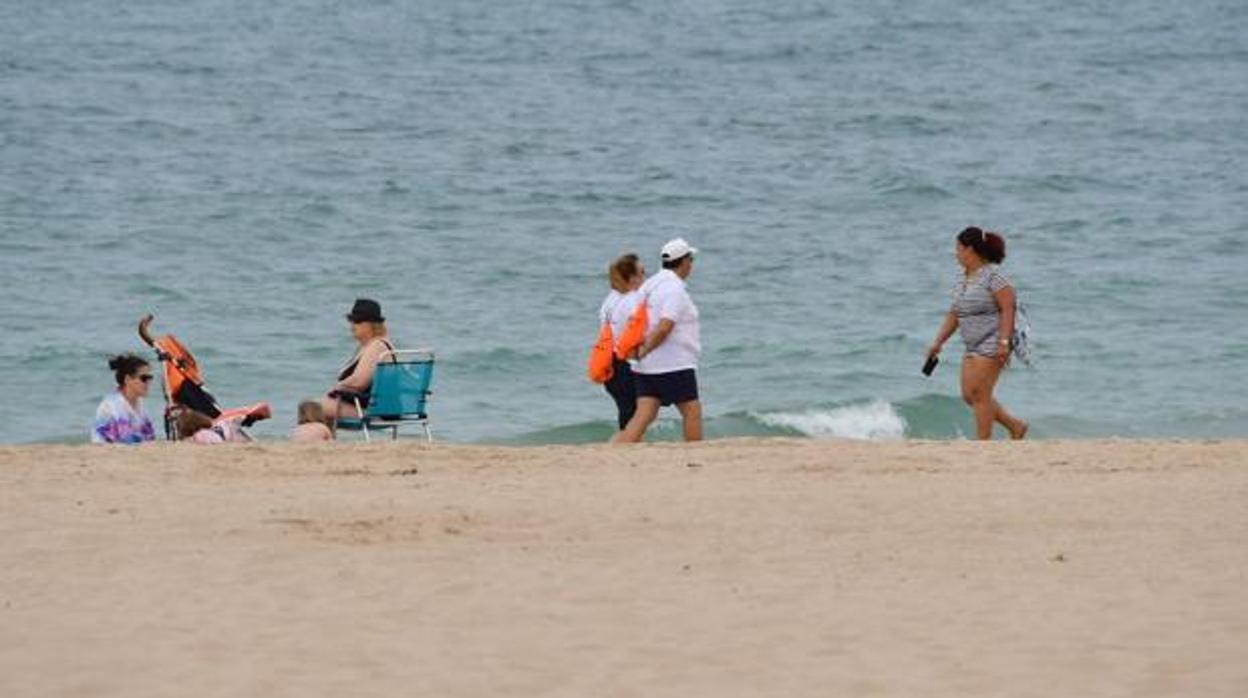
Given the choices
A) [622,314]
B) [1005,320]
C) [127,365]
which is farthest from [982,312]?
[127,365]

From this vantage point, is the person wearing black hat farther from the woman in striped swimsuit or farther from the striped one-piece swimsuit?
the striped one-piece swimsuit

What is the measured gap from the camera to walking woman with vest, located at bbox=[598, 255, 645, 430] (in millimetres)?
13188

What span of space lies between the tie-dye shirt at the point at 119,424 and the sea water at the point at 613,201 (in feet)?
16.2

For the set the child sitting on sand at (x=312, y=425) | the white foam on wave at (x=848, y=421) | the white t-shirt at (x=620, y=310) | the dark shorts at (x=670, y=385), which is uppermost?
the white t-shirt at (x=620, y=310)

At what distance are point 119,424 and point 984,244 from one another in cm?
451

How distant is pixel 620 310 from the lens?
520 inches

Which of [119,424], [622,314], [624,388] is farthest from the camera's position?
[624,388]

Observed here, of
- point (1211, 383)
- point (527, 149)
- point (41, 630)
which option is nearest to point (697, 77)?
point (527, 149)

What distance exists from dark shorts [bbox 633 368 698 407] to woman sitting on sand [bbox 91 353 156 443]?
8.36 feet

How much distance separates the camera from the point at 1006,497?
37.5 feet

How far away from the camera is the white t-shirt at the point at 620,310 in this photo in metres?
13.1

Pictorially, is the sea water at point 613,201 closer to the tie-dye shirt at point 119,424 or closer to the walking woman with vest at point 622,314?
the walking woman with vest at point 622,314

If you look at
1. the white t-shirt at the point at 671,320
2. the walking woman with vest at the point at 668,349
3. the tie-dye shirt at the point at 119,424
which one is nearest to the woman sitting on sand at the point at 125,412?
the tie-dye shirt at the point at 119,424

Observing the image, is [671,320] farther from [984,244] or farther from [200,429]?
[200,429]
